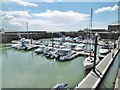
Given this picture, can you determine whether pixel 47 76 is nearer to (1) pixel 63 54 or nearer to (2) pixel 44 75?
(2) pixel 44 75

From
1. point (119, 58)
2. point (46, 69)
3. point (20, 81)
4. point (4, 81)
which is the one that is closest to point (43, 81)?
point (20, 81)

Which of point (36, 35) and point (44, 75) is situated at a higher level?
point (36, 35)

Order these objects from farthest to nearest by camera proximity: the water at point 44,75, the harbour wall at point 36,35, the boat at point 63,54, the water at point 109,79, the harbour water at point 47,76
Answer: the harbour wall at point 36,35 → the boat at point 63,54 → the water at point 44,75 → the harbour water at point 47,76 → the water at point 109,79

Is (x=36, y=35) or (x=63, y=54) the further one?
(x=36, y=35)

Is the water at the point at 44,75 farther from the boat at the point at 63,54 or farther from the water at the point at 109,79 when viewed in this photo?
the water at the point at 109,79

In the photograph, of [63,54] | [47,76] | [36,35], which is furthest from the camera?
[36,35]

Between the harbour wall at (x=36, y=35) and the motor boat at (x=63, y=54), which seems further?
the harbour wall at (x=36, y=35)

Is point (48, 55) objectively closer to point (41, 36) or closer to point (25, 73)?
point (25, 73)

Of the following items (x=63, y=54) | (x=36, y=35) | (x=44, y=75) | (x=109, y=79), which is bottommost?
(x=44, y=75)

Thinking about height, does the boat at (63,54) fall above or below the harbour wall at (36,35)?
below

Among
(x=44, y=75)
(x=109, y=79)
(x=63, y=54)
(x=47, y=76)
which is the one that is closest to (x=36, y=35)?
(x=63, y=54)

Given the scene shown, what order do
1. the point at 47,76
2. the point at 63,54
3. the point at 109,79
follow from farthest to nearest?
1. the point at 63,54
2. the point at 47,76
3. the point at 109,79

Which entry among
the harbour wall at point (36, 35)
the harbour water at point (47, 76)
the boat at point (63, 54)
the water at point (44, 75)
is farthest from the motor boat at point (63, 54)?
the harbour wall at point (36, 35)

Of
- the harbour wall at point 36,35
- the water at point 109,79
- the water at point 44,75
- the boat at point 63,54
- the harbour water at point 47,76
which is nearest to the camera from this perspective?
the water at point 109,79
